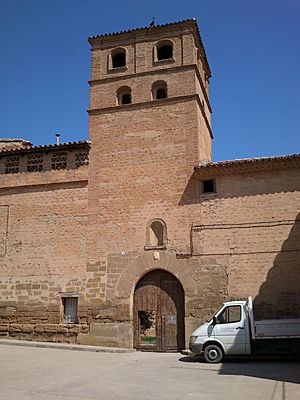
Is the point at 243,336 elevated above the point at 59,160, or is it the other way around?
the point at 59,160

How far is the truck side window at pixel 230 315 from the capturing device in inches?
428

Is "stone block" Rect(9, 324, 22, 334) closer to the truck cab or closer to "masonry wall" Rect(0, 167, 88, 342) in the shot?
"masonry wall" Rect(0, 167, 88, 342)

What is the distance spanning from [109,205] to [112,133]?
2.63 m

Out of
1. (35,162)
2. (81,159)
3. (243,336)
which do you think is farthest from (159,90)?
(243,336)

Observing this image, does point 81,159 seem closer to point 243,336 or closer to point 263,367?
point 243,336

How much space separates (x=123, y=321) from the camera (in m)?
13.1

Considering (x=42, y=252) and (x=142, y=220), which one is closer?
(x=142, y=220)

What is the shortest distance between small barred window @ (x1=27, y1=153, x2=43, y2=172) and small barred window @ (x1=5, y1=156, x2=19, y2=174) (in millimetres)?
498

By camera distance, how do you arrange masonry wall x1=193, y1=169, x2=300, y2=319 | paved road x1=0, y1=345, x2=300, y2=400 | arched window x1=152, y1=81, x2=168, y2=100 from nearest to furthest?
paved road x1=0, y1=345, x2=300, y2=400 < masonry wall x1=193, y1=169, x2=300, y2=319 < arched window x1=152, y1=81, x2=168, y2=100

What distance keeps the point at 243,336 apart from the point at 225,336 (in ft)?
1.48

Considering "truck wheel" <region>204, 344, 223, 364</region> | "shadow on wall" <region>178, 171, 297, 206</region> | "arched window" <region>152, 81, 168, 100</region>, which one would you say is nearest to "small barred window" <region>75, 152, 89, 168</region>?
"arched window" <region>152, 81, 168, 100</region>

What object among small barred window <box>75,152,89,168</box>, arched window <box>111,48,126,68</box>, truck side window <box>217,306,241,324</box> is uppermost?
arched window <box>111,48,126,68</box>

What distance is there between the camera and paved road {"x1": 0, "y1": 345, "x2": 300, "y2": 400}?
6.66 m

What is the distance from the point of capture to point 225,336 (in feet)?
35.0
